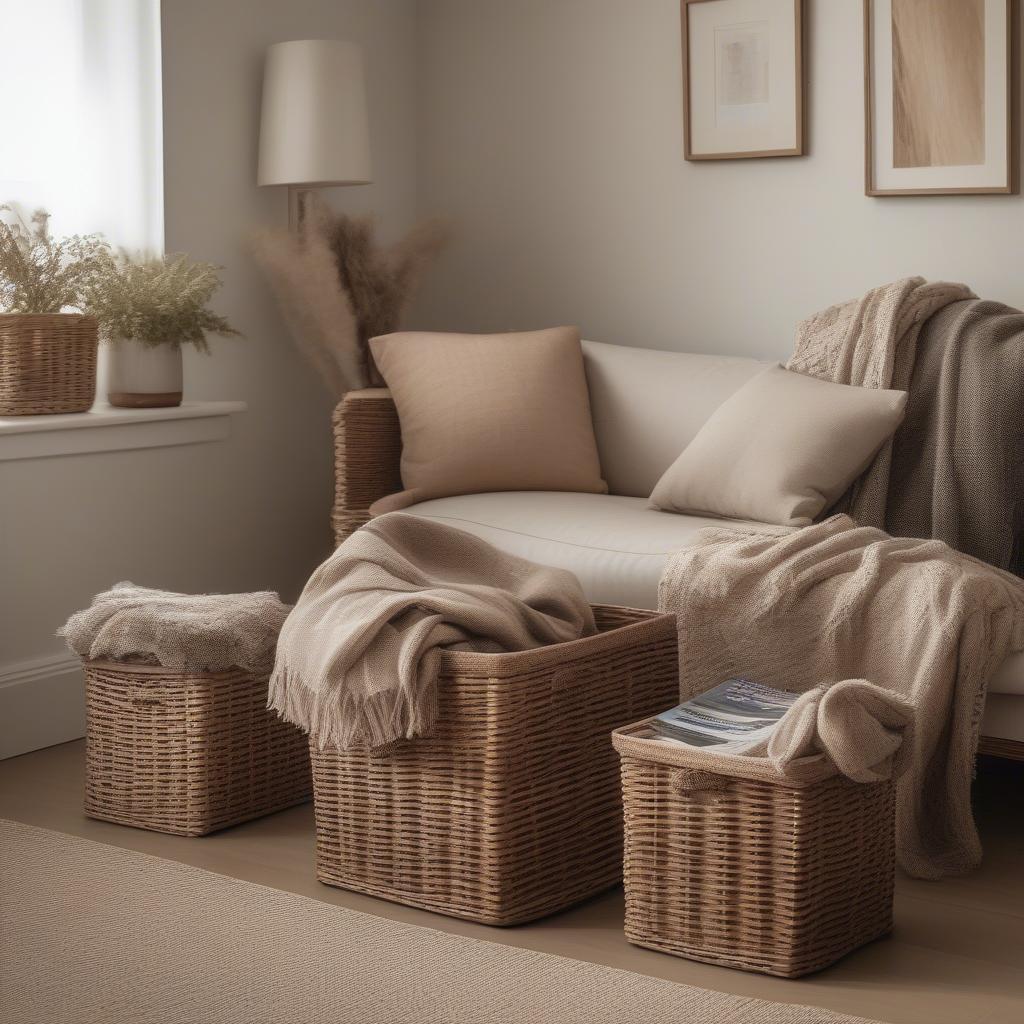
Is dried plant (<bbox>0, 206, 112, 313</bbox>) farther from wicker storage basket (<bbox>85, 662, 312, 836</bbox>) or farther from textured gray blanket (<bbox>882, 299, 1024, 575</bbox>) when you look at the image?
textured gray blanket (<bbox>882, 299, 1024, 575</bbox>)

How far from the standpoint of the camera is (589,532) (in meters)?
3.15

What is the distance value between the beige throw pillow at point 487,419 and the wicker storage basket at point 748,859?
4.84ft

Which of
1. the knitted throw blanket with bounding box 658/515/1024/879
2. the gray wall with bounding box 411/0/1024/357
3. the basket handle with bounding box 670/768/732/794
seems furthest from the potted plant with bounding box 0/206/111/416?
the basket handle with bounding box 670/768/732/794

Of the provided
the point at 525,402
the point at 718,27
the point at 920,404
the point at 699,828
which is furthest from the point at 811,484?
the point at 718,27

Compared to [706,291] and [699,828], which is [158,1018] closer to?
[699,828]

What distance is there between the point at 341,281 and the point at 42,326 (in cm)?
96

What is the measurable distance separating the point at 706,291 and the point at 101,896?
235 centimetres

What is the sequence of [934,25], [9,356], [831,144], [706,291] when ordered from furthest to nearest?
[706,291] → [831,144] → [934,25] → [9,356]

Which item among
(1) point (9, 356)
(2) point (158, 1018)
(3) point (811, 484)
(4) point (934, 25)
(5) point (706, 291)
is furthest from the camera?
(5) point (706, 291)

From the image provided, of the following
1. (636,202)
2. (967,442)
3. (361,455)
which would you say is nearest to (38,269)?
(361,455)

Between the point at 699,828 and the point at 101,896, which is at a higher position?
the point at 699,828

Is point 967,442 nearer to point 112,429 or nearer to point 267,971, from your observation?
point 267,971

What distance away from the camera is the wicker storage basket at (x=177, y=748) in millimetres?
2764

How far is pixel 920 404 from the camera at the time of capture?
320 centimetres
